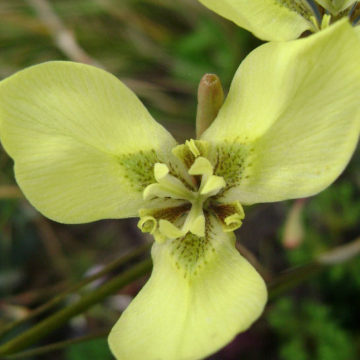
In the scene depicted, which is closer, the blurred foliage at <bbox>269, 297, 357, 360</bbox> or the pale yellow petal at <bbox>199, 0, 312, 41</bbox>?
the pale yellow petal at <bbox>199, 0, 312, 41</bbox>

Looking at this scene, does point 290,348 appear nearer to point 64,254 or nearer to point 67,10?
point 64,254

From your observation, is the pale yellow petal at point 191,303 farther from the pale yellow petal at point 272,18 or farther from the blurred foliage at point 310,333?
the blurred foliage at point 310,333

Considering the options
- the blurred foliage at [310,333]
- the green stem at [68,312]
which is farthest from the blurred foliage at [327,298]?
the green stem at [68,312]

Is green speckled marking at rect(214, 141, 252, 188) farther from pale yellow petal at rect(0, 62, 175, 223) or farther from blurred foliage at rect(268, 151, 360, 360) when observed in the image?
blurred foliage at rect(268, 151, 360, 360)

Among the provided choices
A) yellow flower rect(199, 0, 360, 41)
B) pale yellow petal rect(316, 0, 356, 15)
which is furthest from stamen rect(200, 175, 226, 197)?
pale yellow petal rect(316, 0, 356, 15)

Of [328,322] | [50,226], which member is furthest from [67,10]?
[328,322]

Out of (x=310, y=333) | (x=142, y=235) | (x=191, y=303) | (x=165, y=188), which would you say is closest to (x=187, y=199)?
(x=165, y=188)

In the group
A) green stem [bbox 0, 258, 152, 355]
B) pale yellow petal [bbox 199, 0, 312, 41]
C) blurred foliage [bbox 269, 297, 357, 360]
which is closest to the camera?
pale yellow petal [bbox 199, 0, 312, 41]

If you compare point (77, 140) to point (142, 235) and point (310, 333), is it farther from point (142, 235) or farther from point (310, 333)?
point (142, 235)
